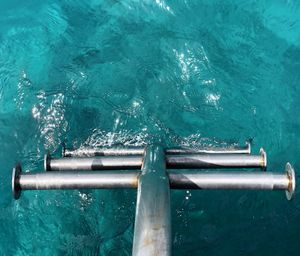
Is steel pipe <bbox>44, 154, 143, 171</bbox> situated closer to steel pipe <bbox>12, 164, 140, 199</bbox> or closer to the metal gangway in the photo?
the metal gangway

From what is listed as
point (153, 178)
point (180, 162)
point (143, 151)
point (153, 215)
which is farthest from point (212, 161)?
point (153, 215)

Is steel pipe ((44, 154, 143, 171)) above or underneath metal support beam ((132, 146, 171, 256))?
above

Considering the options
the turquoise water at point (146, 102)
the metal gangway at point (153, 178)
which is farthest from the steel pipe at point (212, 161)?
the turquoise water at point (146, 102)

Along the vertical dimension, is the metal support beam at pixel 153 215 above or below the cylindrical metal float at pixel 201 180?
below

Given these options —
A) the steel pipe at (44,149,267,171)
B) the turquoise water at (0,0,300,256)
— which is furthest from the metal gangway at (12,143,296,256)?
the turquoise water at (0,0,300,256)

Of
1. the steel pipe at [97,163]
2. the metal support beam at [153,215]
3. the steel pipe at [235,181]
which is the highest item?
the steel pipe at [97,163]

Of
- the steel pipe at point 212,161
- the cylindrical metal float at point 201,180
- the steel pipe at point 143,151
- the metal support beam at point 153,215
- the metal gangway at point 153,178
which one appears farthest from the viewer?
the steel pipe at point 143,151

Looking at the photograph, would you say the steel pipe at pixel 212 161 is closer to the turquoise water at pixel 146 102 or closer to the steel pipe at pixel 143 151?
the steel pipe at pixel 143 151

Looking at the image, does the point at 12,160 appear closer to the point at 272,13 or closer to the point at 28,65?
the point at 28,65
